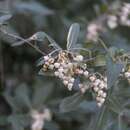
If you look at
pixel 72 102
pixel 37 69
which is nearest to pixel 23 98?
pixel 37 69

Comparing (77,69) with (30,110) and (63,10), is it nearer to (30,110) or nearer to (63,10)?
(30,110)

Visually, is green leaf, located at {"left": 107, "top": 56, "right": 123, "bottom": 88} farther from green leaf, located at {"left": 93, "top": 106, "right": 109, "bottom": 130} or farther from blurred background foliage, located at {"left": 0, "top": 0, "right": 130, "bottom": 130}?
blurred background foliage, located at {"left": 0, "top": 0, "right": 130, "bottom": 130}

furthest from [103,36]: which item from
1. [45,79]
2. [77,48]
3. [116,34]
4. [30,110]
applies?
[77,48]

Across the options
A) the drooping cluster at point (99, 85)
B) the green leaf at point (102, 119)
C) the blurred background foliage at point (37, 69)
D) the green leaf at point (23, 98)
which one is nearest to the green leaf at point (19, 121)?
the blurred background foliage at point (37, 69)

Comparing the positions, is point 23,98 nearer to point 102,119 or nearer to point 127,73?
point 102,119

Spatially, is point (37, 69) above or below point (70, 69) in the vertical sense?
below

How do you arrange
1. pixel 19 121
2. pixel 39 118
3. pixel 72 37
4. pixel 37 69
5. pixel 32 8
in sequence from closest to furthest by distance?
pixel 72 37, pixel 19 121, pixel 39 118, pixel 32 8, pixel 37 69
